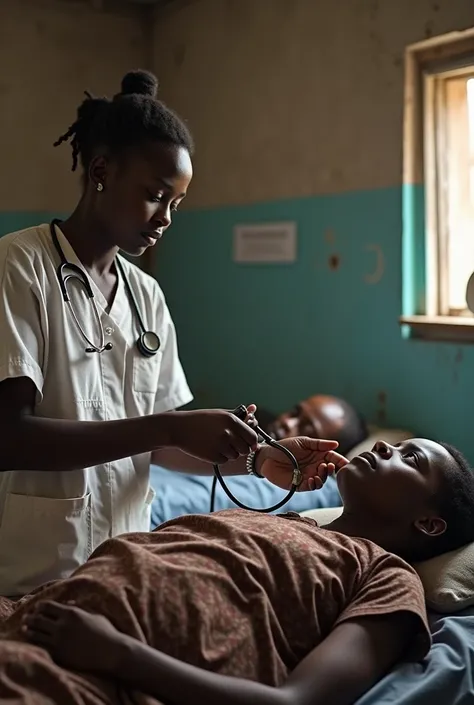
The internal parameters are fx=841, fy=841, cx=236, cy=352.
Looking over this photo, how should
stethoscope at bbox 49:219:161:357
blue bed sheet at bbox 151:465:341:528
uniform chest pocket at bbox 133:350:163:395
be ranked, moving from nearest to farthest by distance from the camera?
stethoscope at bbox 49:219:161:357
uniform chest pocket at bbox 133:350:163:395
blue bed sheet at bbox 151:465:341:528

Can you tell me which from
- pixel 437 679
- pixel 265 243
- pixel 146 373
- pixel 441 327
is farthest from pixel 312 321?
pixel 437 679

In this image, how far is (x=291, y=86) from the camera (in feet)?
11.3

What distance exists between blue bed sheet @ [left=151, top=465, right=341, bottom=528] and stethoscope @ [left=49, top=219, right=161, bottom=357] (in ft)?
3.17

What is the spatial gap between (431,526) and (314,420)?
1341 millimetres

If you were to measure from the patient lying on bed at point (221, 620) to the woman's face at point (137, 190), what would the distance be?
0.57 m

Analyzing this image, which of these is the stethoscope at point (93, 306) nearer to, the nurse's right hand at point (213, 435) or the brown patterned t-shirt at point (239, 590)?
the nurse's right hand at point (213, 435)

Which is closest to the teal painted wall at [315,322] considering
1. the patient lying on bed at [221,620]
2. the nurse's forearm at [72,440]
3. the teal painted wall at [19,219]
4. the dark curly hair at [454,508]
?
the teal painted wall at [19,219]

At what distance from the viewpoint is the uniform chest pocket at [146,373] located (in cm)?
175

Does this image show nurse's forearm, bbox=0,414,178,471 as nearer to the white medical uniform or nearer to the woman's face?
the white medical uniform

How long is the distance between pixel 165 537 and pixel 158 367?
467 millimetres

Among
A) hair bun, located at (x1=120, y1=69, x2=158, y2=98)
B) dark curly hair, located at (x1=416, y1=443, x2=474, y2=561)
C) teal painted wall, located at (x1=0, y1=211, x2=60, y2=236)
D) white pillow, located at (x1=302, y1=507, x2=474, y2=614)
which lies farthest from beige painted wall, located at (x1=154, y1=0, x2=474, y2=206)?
white pillow, located at (x1=302, y1=507, x2=474, y2=614)

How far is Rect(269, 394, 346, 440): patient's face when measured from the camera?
2.97 meters

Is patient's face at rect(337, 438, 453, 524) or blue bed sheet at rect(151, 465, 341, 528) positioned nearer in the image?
patient's face at rect(337, 438, 453, 524)

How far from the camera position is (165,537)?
1.46 metres
